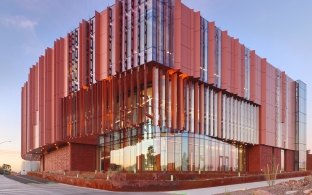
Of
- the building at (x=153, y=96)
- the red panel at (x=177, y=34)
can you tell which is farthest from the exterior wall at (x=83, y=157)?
the red panel at (x=177, y=34)

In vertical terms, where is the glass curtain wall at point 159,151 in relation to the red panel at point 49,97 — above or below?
below

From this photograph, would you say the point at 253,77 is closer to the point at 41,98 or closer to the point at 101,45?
the point at 101,45

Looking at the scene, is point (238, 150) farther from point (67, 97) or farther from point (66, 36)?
point (66, 36)

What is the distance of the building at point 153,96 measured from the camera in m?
38.5

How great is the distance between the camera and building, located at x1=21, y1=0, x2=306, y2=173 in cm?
3847

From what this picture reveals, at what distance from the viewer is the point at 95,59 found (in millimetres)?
42281

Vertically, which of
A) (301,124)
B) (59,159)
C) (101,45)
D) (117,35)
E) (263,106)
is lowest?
(59,159)

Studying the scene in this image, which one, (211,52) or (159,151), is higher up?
(211,52)

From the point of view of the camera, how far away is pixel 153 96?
37594mm

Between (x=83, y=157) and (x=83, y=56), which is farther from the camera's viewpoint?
(x=83, y=157)

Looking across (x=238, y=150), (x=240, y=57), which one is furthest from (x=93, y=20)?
(x=238, y=150)

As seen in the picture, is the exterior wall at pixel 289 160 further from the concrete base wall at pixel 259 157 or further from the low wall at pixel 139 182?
the low wall at pixel 139 182

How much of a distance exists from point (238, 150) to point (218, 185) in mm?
25890

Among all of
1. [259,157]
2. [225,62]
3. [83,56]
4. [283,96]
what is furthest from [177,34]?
[283,96]
